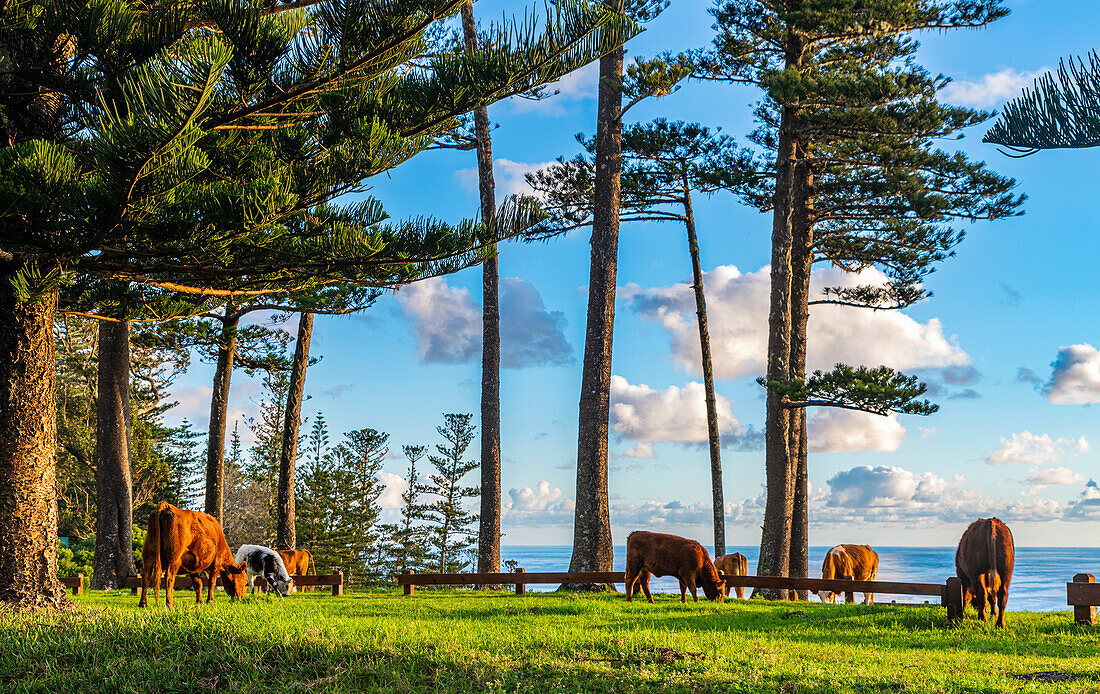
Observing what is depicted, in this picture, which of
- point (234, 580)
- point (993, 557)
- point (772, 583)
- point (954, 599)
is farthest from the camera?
point (772, 583)

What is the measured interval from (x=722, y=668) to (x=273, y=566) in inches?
340

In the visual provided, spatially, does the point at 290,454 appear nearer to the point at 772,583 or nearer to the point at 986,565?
the point at 772,583

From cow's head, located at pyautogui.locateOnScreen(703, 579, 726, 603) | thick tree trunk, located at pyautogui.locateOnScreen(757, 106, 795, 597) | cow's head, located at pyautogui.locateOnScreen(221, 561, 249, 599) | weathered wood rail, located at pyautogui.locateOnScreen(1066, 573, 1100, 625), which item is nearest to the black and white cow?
cow's head, located at pyautogui.locateOnScreen(221, 561, 249, 599)

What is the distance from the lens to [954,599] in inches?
405

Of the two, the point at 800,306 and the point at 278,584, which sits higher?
the point at 800,306

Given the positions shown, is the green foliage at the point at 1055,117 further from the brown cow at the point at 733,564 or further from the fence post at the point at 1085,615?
the brown cow at the point at 733,564

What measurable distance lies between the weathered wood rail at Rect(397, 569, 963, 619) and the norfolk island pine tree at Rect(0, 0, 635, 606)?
231 inches

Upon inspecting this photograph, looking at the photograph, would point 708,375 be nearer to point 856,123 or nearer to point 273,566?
point 856,123

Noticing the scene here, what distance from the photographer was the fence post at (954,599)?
33.6 feet

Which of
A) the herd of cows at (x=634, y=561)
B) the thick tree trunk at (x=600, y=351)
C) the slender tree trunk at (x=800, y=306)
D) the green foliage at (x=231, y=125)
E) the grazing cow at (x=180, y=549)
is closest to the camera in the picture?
the green foliage at (x=231, y=125)

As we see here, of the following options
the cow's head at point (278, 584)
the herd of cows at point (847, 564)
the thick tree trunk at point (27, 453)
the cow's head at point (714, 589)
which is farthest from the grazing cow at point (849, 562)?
the thick tree trunk at point (27, 453)

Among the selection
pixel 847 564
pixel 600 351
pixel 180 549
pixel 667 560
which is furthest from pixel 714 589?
pixel 180 549

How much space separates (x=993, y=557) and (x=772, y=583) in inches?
138

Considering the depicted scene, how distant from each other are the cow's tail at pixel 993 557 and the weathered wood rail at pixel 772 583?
1.22 feet
